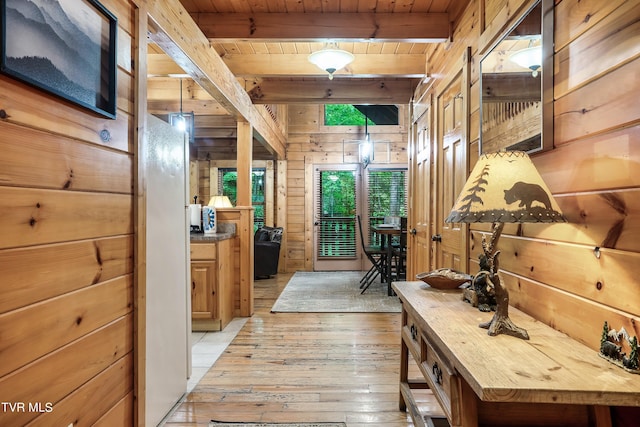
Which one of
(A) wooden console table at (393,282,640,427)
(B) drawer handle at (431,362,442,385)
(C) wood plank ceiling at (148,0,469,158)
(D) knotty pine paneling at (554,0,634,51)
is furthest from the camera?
(C) wood plank ceiling at (148,0,469,158)

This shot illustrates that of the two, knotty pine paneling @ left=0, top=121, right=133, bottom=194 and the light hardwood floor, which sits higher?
knotty pine paneling @ left=0, top=121, right=133, bottom=194

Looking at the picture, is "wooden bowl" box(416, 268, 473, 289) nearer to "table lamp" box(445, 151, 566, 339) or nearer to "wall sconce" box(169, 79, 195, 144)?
"table lamp" box(445, 151, 566, 339)

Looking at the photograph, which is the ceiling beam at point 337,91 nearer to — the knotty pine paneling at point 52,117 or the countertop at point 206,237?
the countertop at point 206,237

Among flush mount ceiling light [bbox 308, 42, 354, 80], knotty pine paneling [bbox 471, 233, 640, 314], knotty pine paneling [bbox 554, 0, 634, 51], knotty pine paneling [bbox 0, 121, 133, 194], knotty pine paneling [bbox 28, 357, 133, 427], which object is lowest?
knotty pine paneling [bbox 28, 357, 133, 427]

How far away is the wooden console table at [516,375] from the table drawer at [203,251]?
2316 mm

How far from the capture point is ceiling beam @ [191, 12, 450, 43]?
2.54 meters

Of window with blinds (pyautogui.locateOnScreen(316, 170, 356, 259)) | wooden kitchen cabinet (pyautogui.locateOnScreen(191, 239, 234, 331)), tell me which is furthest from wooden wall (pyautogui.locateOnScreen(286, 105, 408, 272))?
wooden kitchen cabinet (pyautogui.locateOnScreen(191, 239, 234, 331))

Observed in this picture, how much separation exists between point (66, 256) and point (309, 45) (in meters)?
2.81

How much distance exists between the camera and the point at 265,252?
5699mm

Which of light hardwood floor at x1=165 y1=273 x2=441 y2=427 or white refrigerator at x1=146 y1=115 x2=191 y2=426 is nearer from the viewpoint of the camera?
white refrigerator at x1=146 y1=115 x2=191 y2=426

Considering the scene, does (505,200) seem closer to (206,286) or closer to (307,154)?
(206,286)

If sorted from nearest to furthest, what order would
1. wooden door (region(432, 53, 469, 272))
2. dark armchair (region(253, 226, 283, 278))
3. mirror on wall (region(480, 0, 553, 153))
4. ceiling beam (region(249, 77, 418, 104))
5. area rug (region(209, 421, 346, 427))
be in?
1. mirror on wall (region(480, 0, 553, 153))
2. area rug (region(209, 421, 346, 427))
3. wooden door (region(432, 53, 469, 272))
4. ceiling beam (region(249, 77, 418, 104))
5. dark armchair (region(253, 226, 283, 278))

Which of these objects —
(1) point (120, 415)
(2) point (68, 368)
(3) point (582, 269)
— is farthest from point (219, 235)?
(3) point (582, 269)

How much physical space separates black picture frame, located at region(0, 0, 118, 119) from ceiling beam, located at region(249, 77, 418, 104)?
9.30ft
